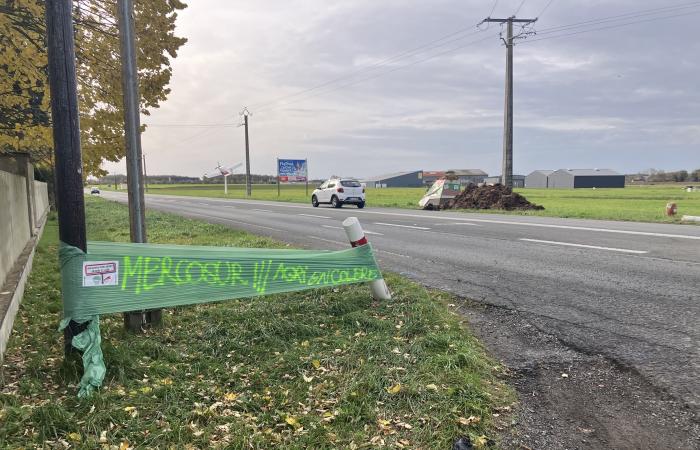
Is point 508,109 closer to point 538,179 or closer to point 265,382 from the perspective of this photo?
point 265,382

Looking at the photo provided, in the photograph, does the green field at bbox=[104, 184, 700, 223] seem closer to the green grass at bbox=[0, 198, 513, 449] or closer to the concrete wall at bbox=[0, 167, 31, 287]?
the green grass at bbox=[0, 198, 513, 449]

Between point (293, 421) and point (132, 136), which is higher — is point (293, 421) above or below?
below

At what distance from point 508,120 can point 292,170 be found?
89.7 feet

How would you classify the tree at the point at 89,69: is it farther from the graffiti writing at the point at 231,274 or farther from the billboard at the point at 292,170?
the billboard at the point at 292,170

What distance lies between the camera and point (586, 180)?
104 m

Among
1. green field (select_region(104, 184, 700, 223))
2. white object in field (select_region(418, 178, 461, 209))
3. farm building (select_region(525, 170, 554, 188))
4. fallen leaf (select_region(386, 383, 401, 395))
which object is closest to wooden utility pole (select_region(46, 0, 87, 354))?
fallen leaf (select_region(386, 383, 401, 395))

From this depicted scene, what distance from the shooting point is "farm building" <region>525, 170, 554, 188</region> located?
113 metres

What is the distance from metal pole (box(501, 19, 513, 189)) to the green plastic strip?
29228 millimetres

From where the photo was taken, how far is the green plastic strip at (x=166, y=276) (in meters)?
3.50

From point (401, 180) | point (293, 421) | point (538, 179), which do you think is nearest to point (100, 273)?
point (293, 421)

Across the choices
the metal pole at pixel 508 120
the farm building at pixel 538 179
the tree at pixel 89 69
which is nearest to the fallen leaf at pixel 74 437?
the tree at pixel 89 69

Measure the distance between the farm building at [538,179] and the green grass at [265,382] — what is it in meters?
114

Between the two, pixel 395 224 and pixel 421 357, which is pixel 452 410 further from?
pixel 395 224

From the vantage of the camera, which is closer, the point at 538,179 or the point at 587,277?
the point at 587,277
